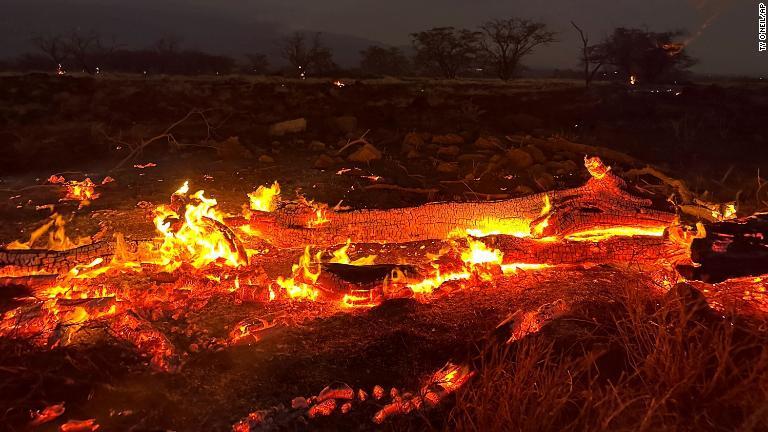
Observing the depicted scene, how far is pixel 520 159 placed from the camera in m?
8.92

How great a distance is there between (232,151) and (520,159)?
17.7ft

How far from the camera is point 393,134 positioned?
11.9 m

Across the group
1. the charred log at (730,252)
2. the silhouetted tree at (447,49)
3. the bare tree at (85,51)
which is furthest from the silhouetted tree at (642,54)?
the bare tree at (85,51)

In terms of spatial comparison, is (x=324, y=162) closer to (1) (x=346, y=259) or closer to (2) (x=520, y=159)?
(2) (x=520, y=159)

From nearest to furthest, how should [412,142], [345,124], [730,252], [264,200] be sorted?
[730,252], [264,200], [412,142], [345,124]

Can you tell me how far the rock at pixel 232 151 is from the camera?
959cm

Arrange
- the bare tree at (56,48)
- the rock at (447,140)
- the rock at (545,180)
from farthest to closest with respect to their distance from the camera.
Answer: the bare tree at (56,48) → the rock at (447,140) → the rock at (545,180)

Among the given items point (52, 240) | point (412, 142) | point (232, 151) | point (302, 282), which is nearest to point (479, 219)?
point (302, 282)

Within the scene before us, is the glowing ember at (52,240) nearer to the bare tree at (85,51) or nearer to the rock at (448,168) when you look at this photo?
the rock at (448,168)

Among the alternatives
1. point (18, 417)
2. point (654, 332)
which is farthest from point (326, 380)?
point (654, 332)

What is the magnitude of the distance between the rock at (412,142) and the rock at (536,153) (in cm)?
227

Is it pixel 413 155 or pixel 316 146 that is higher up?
pixel 316 146

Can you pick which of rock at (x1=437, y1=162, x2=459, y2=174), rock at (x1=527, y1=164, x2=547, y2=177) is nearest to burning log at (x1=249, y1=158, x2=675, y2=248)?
→ rock at (x1=527, y1=164, x2=547, y2=177)

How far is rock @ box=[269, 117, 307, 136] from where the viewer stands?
11.8 meters
